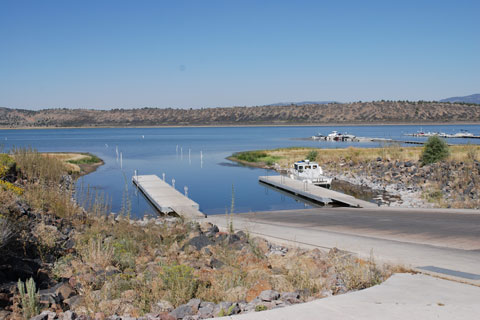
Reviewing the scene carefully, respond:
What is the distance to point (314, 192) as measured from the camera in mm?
24609

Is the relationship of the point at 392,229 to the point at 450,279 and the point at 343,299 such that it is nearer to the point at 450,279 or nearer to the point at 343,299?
the point at 450,279

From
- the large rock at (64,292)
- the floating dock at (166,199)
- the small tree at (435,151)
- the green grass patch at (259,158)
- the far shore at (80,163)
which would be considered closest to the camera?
the large rock at (64,292)

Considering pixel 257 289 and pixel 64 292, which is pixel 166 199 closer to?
pixel 64 292

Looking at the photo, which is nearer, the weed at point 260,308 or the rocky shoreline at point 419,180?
the weed at point 260,308

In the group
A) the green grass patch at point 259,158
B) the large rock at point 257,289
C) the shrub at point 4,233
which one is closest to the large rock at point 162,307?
the large rock at point 257,289

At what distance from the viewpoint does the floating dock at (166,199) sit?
18.2 m

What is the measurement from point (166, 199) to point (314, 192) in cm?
784

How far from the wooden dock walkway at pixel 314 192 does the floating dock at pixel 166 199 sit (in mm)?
6533

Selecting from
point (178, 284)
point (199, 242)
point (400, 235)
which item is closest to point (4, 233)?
point (178, 284)

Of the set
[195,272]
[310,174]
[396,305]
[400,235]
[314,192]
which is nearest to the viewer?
[396,305]

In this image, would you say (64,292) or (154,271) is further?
(154,271)

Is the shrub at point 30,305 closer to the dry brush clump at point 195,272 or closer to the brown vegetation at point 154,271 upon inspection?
the brown vegetation at point 154,271

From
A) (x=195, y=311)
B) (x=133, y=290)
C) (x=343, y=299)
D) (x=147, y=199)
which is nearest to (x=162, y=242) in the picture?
(x=133, y=290)

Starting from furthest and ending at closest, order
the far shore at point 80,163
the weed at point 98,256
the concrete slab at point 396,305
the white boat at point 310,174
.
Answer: the far shore at point 80,163 < the white boat at point 310,174 < the weed at point 98,256 < the concrete slab at point 396,305
